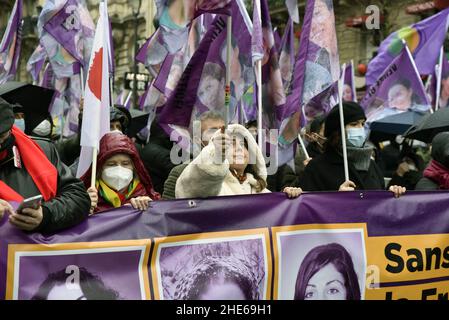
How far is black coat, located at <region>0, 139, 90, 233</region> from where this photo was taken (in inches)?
136

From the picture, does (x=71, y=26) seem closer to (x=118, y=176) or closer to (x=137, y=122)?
(x=137, y=122)

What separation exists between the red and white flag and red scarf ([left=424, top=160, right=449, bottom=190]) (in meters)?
2.20

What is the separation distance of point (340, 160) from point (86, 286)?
8.02 feet

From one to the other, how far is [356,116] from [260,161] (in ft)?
4.67

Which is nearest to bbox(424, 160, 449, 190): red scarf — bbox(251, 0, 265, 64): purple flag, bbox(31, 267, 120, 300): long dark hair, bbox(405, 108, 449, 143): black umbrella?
bbox(405, 108, 449, 143): black umbrella

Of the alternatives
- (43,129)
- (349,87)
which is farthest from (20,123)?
(349,87)

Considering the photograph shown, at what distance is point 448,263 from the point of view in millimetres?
4203

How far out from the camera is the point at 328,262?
3.96 meters

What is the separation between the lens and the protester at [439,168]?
15.9 ft

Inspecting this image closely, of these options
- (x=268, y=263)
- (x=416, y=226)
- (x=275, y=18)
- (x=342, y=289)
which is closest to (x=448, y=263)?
(x=416, y=226)
